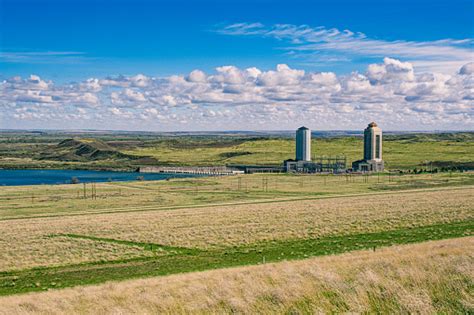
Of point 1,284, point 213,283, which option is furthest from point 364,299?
point 1,284

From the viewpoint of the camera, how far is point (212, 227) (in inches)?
1581

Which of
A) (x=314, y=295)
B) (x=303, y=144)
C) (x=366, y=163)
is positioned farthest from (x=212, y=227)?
(x=303, y=144)

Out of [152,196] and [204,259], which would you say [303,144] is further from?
[204,259]

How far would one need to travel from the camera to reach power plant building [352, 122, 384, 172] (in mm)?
133625

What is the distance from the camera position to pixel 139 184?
10725 centimetres

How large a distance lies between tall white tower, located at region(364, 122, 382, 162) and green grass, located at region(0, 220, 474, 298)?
9986 centimetres

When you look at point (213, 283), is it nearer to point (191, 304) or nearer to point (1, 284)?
point (191, 304)

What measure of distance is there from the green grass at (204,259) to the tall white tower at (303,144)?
355 ft

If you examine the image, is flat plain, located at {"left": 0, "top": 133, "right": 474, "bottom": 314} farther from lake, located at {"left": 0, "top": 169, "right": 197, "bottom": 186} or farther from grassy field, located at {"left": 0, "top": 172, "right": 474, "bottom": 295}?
lake, located at {"left": 0, "top": 169, "right": 197, "bottom": 186}

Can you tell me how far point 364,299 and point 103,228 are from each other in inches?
1229

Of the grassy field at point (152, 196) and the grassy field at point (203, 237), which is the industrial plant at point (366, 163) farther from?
the grassy field at point (203, 237)

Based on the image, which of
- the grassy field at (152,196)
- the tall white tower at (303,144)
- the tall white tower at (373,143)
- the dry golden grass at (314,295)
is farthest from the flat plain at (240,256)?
the tall white tower at (303,144)

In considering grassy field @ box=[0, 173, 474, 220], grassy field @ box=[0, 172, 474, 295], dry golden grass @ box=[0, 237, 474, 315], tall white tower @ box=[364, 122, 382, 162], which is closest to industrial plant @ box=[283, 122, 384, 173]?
tall white tower @ box=[364, 122, 382, 162]

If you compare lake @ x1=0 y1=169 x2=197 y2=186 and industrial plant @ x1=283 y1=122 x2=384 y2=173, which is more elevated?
industrial plant @ x1=283 y1=122 x2=384 y2=173
